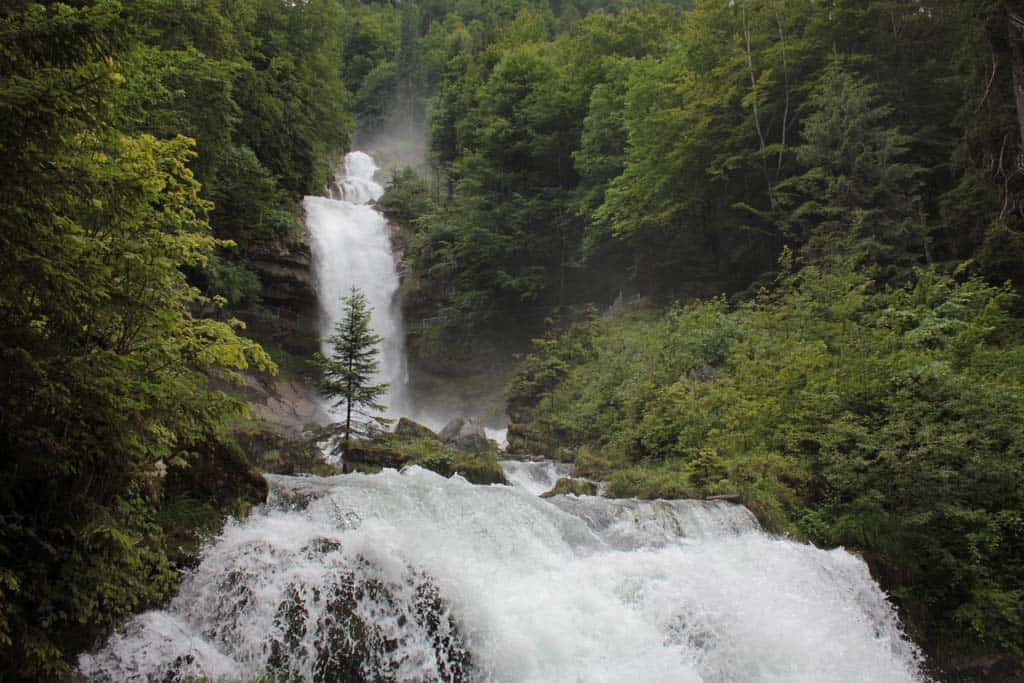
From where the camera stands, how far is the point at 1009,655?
28.7 feet

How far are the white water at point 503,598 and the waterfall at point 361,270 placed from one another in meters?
15.9

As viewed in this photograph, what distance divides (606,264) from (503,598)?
20.7 meters

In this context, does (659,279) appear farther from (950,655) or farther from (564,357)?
(950,655)

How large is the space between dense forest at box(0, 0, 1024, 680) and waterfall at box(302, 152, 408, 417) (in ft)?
3.53

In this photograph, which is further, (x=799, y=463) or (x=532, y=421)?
(x=532, y=421)

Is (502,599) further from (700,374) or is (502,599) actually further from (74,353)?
(700,374)

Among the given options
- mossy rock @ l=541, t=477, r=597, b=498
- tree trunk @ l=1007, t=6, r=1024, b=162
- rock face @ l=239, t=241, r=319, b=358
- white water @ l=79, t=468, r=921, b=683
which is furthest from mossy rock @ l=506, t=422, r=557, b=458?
tree trunk @ l=1007, t=6, r=1024, b=162

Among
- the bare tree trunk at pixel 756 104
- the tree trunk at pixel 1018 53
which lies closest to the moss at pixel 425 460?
the bare tree trunk at pixel 756 104

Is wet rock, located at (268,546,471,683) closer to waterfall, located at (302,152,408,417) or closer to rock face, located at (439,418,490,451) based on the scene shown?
rock face, located at (439,418,490,451)

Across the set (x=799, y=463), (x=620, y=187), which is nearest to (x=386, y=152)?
(x=620, y=187)

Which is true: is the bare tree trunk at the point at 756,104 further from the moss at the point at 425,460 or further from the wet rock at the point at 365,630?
the wet rock at the point at 365,630

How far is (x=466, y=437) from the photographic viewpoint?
15938mm

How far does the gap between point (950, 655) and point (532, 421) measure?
461 inches

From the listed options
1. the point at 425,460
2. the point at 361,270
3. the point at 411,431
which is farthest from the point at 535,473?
the point at 361,270
